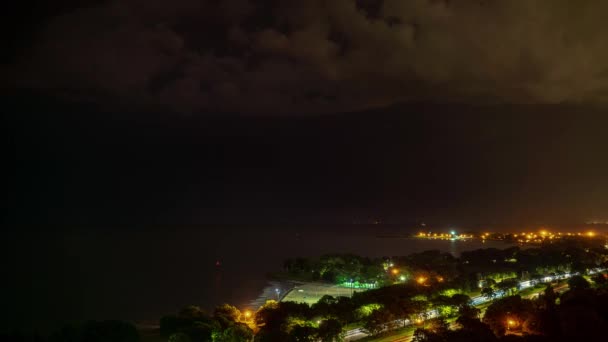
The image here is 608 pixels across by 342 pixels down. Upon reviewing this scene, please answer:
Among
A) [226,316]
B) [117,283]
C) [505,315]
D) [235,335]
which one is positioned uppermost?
[505,315]

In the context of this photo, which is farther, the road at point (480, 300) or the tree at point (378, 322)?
the road at point (480, 300)

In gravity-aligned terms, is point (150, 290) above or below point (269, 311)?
below

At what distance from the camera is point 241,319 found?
84.6 feet

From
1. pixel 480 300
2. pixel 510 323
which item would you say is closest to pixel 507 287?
pixel 480 300

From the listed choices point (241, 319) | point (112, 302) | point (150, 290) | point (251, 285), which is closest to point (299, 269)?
point (251, 285)

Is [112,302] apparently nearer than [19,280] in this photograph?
Yes

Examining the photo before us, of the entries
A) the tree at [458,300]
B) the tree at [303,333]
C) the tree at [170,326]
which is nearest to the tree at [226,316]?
the tree at [170,326]

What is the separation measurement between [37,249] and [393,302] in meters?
87.9

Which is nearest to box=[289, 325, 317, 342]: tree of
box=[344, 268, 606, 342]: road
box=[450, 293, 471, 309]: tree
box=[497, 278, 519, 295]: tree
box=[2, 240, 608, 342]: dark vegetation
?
box=[2, 240, 608, 342]: dark vegetation

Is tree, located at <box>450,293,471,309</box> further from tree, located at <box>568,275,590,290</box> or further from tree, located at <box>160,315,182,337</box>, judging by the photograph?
tree, located at <box>160,315,182,337</box>

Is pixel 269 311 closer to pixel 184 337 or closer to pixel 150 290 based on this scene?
pixel 184 337

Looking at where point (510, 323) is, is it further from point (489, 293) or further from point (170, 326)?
point (170, 326)

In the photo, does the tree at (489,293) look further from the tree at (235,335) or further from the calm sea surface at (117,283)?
the calm sea surface at (117,283)

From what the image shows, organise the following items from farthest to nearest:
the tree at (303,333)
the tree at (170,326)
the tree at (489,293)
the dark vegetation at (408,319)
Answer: the tree at (489,293) → the tree at (170,326) → the tree at (303,333) → the dark vegetation at (408,319)
